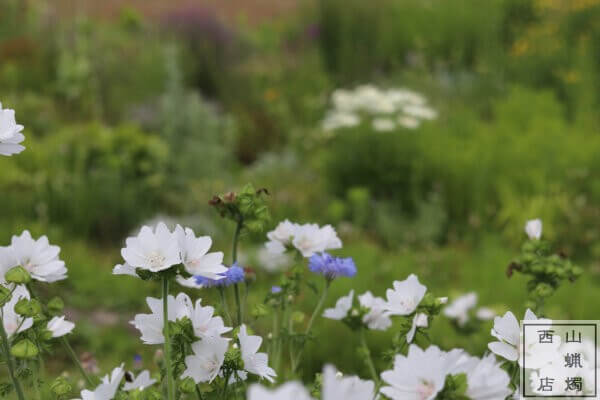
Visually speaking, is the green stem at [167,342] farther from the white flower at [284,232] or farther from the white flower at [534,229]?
the white flower at [534,229]

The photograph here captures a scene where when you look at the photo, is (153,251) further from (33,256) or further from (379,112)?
(379,112)

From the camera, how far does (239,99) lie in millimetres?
6828

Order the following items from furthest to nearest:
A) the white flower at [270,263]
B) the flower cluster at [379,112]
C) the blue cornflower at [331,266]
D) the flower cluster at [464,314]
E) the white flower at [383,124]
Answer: the flower cluster at [379,112] → the white flower at [383,124] → the white flower at [270,263] → the flower cluster at [464,314] → the blue cornflower at [331,266]

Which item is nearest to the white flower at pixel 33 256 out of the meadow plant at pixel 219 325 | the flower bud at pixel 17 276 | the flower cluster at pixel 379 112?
the meadow plant at pixel 219 325

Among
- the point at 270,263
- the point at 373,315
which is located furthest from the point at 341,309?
the point at 270,263

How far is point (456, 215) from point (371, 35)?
2.99 metres

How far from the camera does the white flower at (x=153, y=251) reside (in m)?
1.04

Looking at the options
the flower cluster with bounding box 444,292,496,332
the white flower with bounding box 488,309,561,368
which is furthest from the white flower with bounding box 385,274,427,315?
the flower cluster with bounding box 444,292,496,332

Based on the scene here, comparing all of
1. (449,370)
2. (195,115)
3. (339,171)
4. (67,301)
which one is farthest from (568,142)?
(449,370)

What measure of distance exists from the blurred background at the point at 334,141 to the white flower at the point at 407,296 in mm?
1124

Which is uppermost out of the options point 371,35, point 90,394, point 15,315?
point 371,35

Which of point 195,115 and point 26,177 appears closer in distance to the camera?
point 26,177

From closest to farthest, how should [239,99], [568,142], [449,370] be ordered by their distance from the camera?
[449,370] < [568,142] < [239,99]

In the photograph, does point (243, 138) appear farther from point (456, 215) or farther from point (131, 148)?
point (456, 215)
